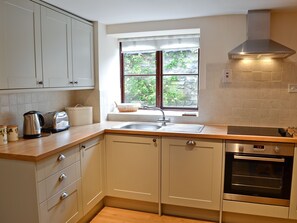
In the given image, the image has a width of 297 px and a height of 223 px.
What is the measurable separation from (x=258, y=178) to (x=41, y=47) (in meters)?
2.27

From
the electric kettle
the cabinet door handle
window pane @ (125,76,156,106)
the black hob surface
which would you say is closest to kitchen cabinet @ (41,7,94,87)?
the electric kettle

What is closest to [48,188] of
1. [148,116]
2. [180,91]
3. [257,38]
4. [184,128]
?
[184,128]

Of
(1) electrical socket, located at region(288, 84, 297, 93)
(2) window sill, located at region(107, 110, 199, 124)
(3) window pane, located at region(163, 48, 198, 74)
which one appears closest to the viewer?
(1) electrical socket, located at region(288, 84, 297, 93)

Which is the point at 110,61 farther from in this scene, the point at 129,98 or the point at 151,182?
the point at 151,182

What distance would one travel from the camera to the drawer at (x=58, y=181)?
6.11ft

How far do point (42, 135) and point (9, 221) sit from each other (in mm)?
764

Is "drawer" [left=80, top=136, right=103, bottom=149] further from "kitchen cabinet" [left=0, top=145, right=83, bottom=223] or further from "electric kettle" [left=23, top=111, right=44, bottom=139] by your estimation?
"electric kettle" [left=23, top=111, right=44, bottom=139]

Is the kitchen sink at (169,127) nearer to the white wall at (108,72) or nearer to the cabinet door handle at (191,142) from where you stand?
the cabinet door handle at (191,142)

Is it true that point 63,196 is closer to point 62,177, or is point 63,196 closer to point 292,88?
point 62,177

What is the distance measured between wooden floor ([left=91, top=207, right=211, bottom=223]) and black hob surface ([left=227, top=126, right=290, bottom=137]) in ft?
3.25

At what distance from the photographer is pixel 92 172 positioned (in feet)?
8.33

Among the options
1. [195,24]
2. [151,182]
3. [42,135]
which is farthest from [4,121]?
[195,24]

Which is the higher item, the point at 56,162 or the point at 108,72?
the point at 108,72

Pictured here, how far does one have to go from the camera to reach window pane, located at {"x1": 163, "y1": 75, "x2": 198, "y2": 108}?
3.37 m
